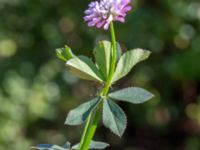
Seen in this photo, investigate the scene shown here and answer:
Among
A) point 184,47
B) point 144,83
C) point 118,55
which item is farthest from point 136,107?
point 118,55

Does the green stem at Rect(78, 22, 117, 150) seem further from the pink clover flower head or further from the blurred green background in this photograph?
the blurred green background

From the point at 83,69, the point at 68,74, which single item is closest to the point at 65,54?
the point at 83,69

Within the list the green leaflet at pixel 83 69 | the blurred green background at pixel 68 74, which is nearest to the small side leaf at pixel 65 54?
the green leaflet at pixel 83 69

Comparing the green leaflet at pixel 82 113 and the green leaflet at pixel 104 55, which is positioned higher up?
the green leaflet at pixel 104 55

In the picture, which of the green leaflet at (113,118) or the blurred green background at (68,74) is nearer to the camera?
the green leaflet at (113,118)

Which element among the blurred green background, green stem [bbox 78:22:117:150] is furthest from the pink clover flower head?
the blurred green background

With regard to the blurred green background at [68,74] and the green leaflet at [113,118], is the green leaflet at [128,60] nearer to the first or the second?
the green leaflet at [113,118]

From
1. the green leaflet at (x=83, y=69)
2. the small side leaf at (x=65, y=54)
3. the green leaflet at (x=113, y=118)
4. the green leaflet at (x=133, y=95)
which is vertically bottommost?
the green leaflet at (x=113, y=118)

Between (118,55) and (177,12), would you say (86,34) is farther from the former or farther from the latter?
(118,55)
